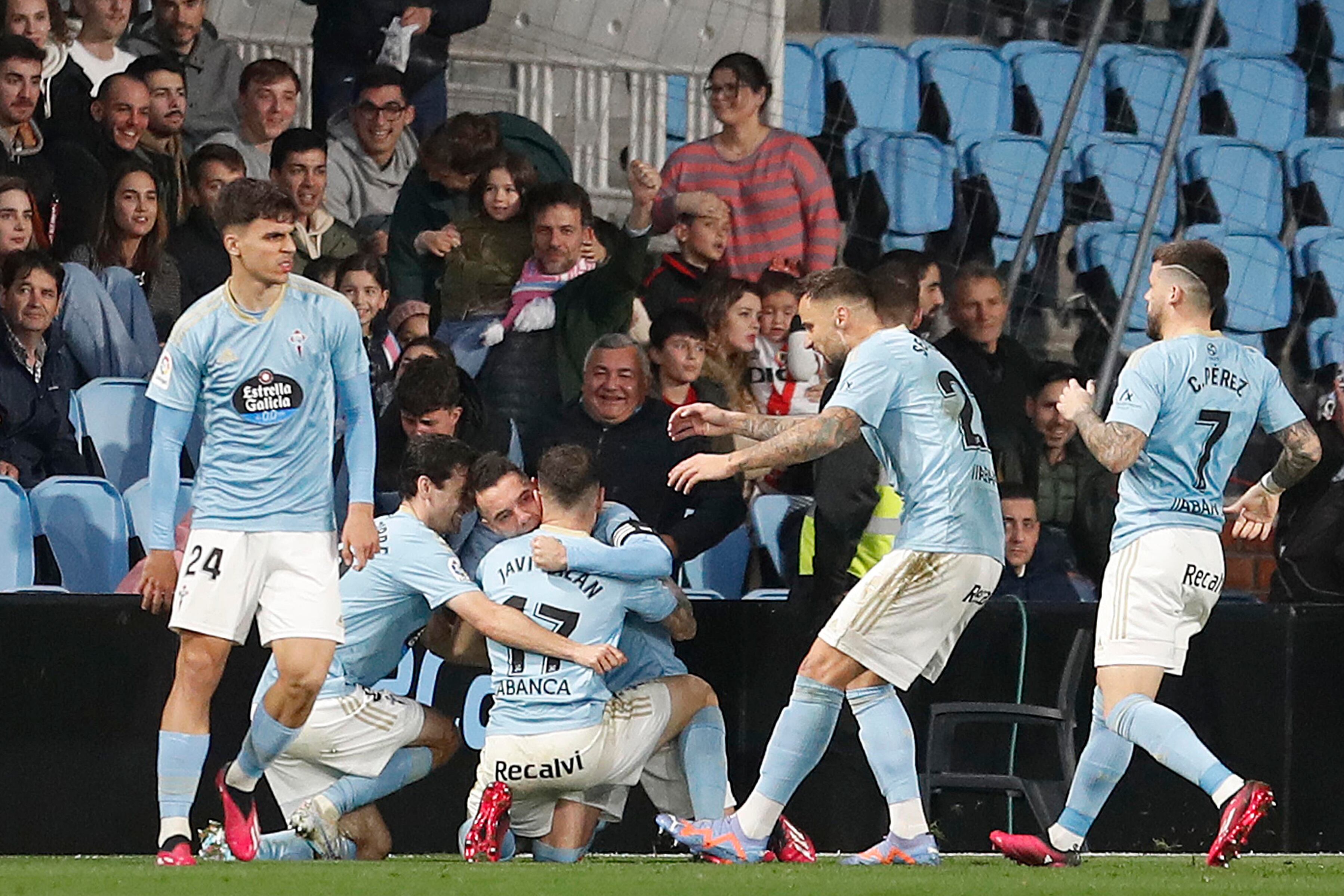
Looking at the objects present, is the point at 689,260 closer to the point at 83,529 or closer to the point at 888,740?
the point at 83,529

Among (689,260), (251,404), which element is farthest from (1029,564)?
(251,404)

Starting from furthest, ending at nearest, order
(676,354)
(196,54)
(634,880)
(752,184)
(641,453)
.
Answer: (752,184)
(196,54)
(676,354)
(641,453)
(634,880)

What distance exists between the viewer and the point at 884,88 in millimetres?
9539

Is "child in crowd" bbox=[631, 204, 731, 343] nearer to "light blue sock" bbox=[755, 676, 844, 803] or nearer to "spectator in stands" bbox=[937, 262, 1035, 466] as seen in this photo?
"spectator in stands" bbox=[937, 262, 1035, 466]

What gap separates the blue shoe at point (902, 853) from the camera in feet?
19.9

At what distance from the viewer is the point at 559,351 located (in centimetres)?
864

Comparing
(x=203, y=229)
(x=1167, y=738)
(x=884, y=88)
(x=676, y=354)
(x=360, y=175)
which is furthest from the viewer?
(x=884, y=88)

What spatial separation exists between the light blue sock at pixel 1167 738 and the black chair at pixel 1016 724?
2022mm

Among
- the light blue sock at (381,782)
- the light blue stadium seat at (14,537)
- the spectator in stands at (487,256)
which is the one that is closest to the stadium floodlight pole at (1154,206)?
the spectator in stands at (487,256)

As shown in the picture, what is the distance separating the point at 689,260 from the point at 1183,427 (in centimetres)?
329

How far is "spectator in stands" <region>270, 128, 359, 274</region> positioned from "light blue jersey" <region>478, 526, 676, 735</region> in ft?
8.41

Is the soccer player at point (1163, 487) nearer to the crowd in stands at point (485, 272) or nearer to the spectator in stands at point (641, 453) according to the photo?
the crowd in stands at point (485, 272)

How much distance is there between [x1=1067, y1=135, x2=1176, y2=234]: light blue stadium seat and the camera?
962cm

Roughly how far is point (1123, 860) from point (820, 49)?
3.82 m
